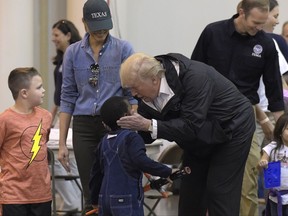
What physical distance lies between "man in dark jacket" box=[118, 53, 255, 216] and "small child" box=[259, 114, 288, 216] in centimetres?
91

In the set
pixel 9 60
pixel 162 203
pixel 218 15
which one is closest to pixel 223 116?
pixel 162 203

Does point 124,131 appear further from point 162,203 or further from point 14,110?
point 162,203

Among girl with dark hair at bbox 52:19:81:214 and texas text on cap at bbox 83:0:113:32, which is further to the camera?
girl with dark hair at bbox 52:19:81:214

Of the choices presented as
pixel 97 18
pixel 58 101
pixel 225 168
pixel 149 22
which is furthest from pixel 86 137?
pixel 149 22

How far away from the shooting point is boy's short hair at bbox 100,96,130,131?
5773mm

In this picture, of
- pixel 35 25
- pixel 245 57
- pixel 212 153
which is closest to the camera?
pixel 212 153

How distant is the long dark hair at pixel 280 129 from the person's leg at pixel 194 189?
0.97 meters

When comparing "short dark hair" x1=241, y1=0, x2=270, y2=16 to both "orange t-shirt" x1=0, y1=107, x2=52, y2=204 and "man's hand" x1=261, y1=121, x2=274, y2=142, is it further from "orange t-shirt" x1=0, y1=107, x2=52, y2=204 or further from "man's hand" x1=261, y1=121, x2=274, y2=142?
"orange t-shirt" x1=0, y1=107, x2=52, y2=204

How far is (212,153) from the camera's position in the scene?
5598 millimetres

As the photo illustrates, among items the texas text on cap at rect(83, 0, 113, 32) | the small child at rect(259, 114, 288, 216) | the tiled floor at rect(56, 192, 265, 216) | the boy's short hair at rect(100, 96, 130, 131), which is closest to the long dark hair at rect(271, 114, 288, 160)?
the small child at rect(259, 114, 288, 216)

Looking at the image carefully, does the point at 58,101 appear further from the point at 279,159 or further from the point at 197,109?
the point at 197,109

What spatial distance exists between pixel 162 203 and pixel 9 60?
2250 mm

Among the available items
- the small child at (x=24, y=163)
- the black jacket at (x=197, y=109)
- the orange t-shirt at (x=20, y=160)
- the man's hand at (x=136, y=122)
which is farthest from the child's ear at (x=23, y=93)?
the man's hand at (x=136, y=122)

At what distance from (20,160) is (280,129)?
6.60 ft
